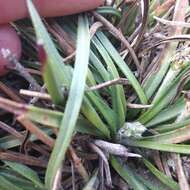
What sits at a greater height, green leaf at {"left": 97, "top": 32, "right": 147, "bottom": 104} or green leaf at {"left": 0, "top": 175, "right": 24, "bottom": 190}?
green leaf at {"left": 97, "top": 32, "right": 147, "bottom": 104}

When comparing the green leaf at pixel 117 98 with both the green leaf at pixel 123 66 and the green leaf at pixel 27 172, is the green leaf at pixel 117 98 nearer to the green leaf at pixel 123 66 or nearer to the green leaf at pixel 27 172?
the green leaf at pixel 123 66

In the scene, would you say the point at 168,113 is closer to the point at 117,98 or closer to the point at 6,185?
the point at 117,98

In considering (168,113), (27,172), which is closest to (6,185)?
(27,172)

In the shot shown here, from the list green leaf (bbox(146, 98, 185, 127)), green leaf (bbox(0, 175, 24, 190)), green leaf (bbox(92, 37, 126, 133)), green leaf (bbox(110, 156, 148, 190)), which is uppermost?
green leaf (bbox(92, 37, 126, 133))

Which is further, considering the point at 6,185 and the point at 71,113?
the point at 6,185

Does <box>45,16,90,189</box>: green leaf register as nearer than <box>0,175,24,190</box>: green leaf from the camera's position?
Yes

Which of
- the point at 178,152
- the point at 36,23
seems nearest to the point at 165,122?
the point at 178,152

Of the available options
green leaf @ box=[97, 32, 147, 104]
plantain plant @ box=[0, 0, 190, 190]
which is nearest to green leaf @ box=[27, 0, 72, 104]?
plantain plant @ box=[0, 0, 190, 190]

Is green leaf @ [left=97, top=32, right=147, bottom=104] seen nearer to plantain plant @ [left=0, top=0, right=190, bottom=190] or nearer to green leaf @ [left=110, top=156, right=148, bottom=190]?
plantain plant @ [left=0, top=0, right=190, bottom=190]
